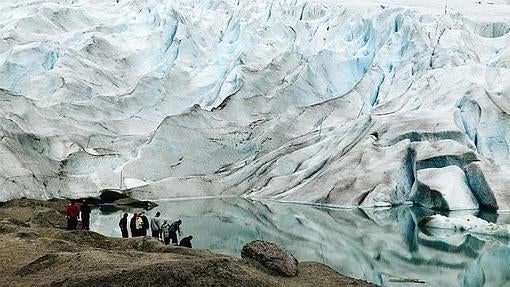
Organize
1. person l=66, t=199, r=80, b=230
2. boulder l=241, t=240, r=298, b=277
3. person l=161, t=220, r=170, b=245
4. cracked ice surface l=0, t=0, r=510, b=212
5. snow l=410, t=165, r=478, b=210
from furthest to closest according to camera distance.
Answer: cracked ice surface l=0, t=0, r=510, b=212
snow l=410, t=165, r=478, b=210
person l=66, t=199, r=80, b=230
person l=161, t=220, r=170, b=245
boulder l=241, t=240, r=298, b=277

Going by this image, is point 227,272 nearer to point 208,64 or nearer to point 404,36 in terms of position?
point 404,36

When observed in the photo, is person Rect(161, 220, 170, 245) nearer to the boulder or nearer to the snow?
the boulder

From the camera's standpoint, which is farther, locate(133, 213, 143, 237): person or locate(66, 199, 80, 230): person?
locate(66, 199, 80, 230): person

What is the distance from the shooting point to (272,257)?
809 cm

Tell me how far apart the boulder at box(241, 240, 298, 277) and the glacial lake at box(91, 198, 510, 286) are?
2.87 meters

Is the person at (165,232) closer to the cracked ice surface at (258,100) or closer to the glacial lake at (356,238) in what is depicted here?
the glacial lake at (356,238)

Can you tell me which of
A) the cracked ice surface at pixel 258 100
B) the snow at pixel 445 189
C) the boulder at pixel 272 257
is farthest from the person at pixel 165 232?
the snow at pixel 445 189

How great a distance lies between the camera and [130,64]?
1350 inches

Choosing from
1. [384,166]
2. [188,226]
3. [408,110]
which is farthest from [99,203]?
[408,110]

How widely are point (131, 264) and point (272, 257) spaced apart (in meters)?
1.76

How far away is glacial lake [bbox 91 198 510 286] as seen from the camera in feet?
38.9

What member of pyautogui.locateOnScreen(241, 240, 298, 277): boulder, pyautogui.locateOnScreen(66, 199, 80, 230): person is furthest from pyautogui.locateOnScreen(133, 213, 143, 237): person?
pyautogui.locateOnScreen(241, 240, 298, 277): boulder

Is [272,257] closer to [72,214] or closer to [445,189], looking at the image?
[72,214]

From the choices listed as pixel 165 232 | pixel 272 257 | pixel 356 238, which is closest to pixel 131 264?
pixel 272 257
